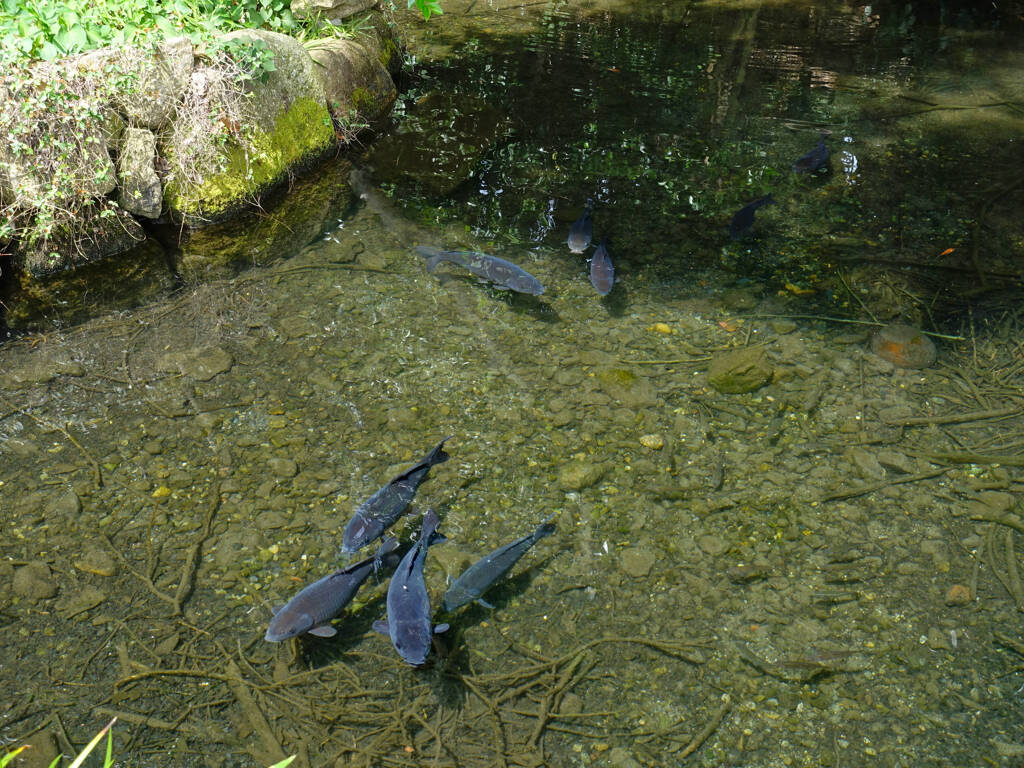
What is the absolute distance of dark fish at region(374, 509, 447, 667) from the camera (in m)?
3.07

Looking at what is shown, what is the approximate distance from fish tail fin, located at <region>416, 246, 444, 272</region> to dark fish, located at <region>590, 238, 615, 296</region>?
1.14m

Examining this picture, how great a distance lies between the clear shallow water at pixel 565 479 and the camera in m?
3.21

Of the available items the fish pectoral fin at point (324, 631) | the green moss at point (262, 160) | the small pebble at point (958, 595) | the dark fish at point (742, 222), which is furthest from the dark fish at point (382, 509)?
the green moss at point (262, 160)

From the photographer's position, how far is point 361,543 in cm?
358

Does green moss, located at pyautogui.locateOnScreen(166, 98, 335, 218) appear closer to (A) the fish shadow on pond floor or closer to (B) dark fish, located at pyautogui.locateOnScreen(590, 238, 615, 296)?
(B) dark fish, located at pyautogui.locateOnScreen(590, 238, 615, 296)

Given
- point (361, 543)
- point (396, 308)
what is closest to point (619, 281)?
point (396, 308)

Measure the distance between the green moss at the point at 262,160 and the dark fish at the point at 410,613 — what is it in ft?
13.7

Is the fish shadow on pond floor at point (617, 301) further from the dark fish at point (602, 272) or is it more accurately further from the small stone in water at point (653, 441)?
the small stone in water at point (653, 441)

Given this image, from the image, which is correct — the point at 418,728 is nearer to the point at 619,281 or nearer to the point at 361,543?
the point at 361,543

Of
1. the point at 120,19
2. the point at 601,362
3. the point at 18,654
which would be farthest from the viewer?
the point at 120,19

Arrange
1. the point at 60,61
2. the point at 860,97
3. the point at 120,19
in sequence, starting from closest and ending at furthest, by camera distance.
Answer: the point at 60,61
the point at 120,19
the point at 860,97

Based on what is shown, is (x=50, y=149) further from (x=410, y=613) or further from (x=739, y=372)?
(x=739, y=372)

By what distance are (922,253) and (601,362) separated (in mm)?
3030

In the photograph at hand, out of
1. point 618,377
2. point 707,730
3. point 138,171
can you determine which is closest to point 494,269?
point 618,377
